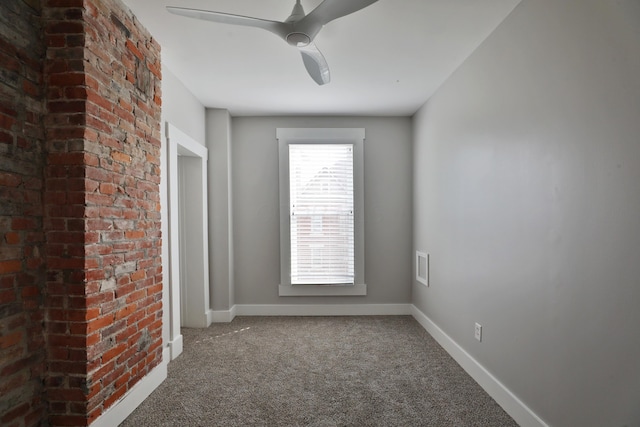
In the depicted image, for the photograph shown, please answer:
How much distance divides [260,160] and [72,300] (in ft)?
9.10

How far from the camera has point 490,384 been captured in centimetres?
232

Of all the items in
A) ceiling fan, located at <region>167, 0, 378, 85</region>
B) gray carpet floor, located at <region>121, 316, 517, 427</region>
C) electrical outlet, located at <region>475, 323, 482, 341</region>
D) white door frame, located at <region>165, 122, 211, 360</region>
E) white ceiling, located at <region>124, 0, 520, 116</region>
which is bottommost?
Result: gray carpet floor, located at <region>121, 316, 517, 427</region>

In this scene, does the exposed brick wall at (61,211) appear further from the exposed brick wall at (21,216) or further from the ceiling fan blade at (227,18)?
the ceiling fan blade at (227,18)

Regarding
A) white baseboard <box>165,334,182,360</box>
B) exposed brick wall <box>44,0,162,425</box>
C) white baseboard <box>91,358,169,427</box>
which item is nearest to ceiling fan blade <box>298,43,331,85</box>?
exposed brick wall <box>44,0,162,425</box>

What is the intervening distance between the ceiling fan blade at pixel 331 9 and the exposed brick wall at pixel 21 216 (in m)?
1.36

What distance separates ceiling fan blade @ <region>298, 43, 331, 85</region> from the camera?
81.2 inches

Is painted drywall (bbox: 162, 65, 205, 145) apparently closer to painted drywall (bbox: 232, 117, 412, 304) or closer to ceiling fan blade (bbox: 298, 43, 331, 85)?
painted drywall (bbox: 232, 117, 412, 304)

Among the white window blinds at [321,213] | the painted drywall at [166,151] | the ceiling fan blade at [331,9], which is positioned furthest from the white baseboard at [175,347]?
the ceiling fan blade at [331,9]

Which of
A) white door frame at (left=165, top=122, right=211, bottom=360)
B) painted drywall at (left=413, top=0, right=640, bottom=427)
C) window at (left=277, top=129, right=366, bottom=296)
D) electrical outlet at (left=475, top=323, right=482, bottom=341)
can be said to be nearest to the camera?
painted drywall at (left=413, top=0, right=640, bottom=427)

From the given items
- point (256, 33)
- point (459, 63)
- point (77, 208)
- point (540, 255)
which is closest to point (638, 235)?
point (540, 255)

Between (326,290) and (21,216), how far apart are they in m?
3.15

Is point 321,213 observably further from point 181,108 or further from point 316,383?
point 316,383

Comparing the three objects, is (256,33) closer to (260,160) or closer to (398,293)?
(260,160)

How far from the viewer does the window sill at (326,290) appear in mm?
4227
